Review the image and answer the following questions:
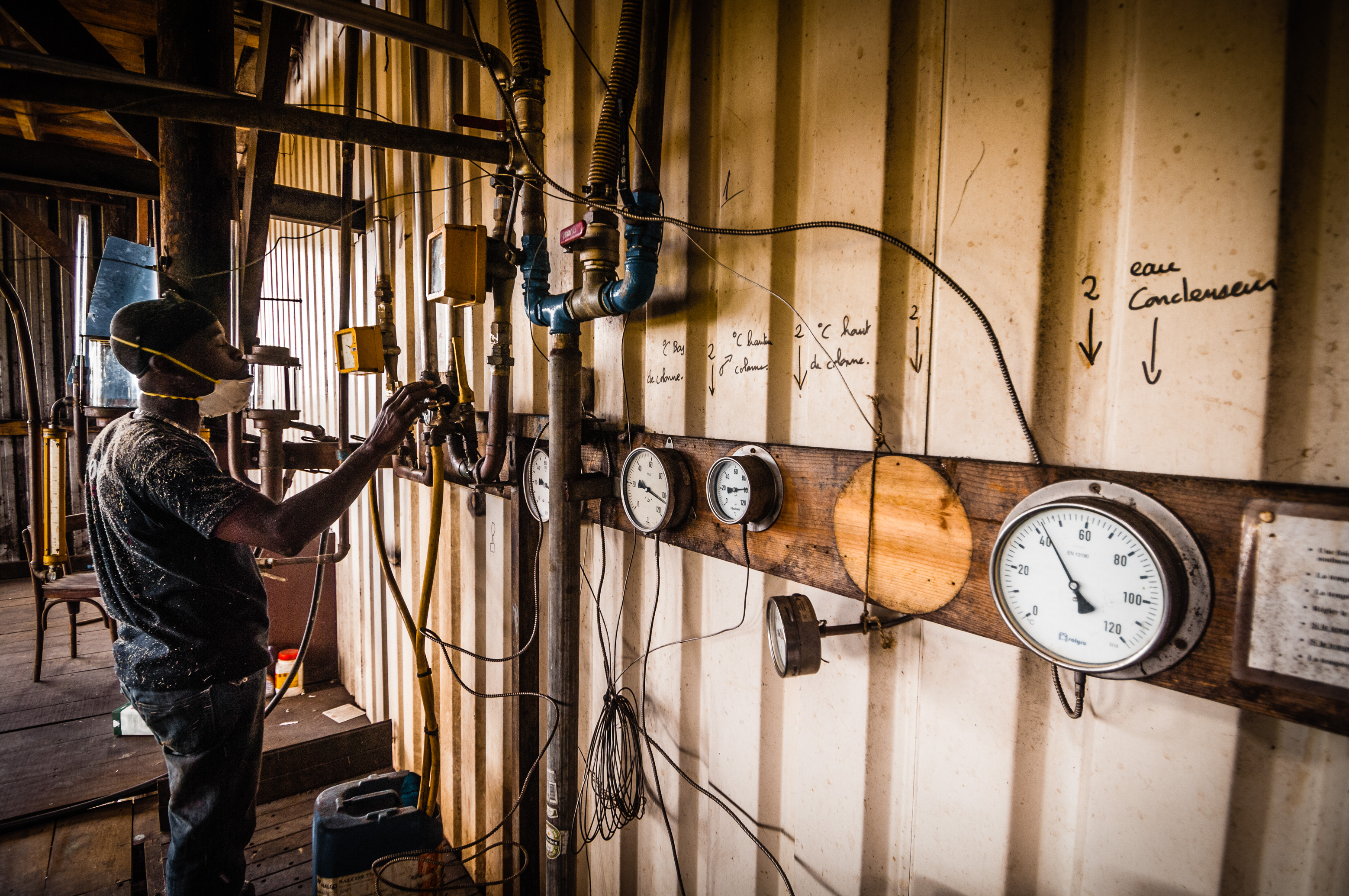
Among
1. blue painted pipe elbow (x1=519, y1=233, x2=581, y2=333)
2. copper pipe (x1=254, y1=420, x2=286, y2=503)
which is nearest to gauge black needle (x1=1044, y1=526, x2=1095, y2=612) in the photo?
blue painted pipe elbow (x1=519, y1=233, x2=581, y2=333)

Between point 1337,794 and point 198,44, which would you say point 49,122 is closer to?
point 198,44

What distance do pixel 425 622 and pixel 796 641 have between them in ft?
5.36

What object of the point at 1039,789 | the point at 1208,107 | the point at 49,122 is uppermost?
the point at 49,122

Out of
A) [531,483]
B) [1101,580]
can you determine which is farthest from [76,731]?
[1101,580]

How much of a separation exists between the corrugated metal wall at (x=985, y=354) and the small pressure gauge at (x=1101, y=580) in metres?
0.09

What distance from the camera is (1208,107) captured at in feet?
2.20

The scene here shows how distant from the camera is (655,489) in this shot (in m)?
1.37

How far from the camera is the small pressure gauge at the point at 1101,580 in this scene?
0.66 metres

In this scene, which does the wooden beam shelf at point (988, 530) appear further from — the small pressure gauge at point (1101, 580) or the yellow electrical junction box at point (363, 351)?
the yellow electrical junction box at point (363, 351)

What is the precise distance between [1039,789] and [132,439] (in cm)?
211

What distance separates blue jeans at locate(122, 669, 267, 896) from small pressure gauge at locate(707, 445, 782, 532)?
1574 millimetres

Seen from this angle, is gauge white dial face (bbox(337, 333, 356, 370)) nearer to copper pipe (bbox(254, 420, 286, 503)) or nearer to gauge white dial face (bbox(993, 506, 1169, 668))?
copper pipe (bbox(254, 420, 286, 503))

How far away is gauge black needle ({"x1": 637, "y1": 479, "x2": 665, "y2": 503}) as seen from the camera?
1359 mm

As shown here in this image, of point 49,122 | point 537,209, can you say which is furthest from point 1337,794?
point 49,122
